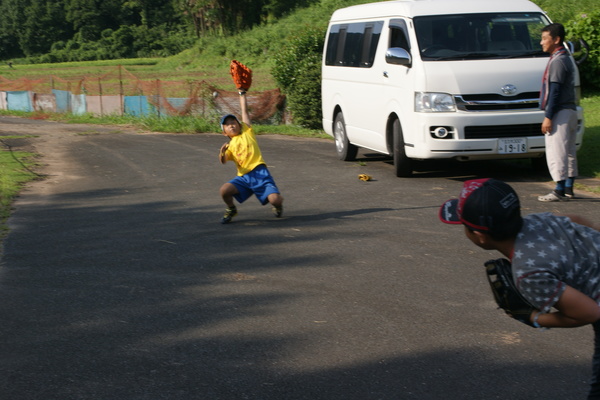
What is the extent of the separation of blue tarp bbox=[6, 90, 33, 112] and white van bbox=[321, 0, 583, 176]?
24.1m

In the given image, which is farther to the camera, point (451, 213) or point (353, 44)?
point (353, 44)

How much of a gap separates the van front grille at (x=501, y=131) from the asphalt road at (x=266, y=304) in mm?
692

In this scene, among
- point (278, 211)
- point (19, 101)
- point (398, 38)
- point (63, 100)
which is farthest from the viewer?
point (19, 101)

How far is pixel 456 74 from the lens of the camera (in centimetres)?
1086

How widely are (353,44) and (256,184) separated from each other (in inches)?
200

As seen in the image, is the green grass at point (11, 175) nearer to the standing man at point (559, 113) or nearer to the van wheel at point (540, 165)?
the standing man at point (559, 113)

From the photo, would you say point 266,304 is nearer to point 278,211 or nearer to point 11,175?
point 278,211

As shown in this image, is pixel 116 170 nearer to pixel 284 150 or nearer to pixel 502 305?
pixel 284 150

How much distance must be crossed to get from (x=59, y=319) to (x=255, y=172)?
370 centimetres

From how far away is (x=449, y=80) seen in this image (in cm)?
1086

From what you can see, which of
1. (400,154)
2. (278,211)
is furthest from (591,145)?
(278,211)

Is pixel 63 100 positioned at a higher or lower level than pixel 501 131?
lower

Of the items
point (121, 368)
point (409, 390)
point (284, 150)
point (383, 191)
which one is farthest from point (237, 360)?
point (284, 150)

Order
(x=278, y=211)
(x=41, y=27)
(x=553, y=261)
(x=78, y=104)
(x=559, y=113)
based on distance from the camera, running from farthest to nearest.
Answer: (x=41, y=27), (x=78, y=104), (x=559, y=113), (x=278, y=211), (x=553, y=261)
